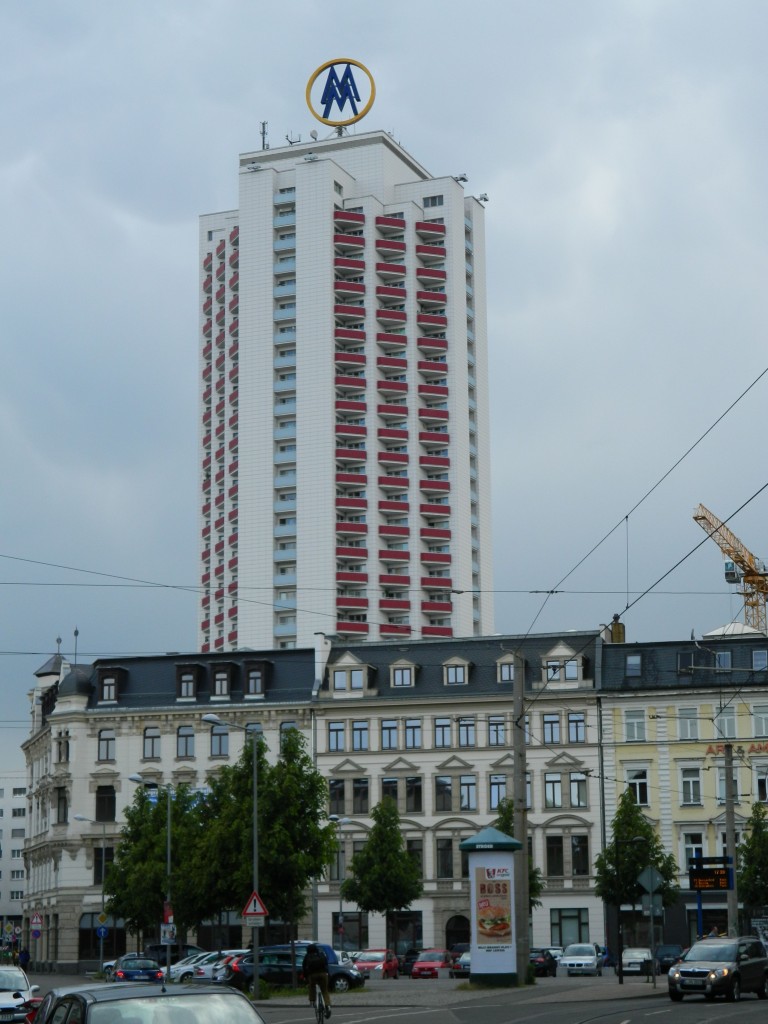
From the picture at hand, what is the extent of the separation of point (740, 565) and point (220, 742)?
6607 centimetres

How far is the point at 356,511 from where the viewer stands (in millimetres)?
127062

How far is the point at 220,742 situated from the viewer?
83.0 m

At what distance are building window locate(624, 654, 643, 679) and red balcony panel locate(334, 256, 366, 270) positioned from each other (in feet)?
197

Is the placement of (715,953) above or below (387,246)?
below

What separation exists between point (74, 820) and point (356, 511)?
159ft

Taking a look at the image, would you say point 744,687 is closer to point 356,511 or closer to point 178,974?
point 178,974

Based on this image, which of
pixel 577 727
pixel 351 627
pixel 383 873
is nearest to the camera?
pixel 383 873

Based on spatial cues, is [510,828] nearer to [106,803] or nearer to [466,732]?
[466,732]

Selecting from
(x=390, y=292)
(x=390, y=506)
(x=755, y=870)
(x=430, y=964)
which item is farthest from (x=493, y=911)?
(x=390, y=292)

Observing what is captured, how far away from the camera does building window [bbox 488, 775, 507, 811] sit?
258 ft

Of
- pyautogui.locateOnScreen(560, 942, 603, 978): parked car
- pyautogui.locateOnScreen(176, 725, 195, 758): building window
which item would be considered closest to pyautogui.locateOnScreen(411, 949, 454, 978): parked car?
pyautogui.locateOnScreen(560, 942, 603, 978): parked car

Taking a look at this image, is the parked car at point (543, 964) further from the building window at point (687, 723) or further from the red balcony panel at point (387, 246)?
the red balcony panel at point (387, 246)

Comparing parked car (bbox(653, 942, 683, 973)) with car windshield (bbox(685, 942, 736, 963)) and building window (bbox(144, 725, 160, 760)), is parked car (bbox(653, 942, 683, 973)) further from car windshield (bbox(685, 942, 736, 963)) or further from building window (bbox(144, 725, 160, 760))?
building window (bbox(144, 725, 160, 760))

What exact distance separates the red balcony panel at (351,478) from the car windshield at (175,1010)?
115209 mm
